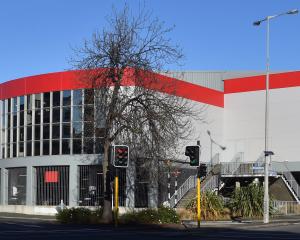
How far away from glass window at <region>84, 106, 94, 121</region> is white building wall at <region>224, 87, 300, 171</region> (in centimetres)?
2033

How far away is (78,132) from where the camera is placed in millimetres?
43219

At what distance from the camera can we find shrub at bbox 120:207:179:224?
95.1 feet

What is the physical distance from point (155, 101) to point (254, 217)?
11.4m

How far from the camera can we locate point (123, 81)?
31781 millimetres

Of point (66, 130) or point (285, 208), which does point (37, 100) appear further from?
point (285, 208)

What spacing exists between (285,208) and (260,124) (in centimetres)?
1237

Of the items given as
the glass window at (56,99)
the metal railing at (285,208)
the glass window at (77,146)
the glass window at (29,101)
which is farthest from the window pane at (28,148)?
the metal railing at (285,208)

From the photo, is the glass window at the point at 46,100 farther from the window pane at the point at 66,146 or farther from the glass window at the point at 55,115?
the window pane at the point at 66,146

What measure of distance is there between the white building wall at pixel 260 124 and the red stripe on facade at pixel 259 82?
390 millimetres

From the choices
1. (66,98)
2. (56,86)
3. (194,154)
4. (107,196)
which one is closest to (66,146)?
(66,98)

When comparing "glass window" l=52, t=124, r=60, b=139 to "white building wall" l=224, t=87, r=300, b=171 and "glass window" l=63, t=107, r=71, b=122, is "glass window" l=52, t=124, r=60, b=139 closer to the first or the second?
"glass window" l=63, t=107, r=71, b=122

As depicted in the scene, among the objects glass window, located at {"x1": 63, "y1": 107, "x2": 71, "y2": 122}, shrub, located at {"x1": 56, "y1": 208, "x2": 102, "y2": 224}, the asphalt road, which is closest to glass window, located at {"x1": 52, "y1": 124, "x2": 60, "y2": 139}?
glass window, located at {"x1": 63, "y1": 107, "x2": 71, "y2": 122}

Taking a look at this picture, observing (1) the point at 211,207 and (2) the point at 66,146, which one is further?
(2) the point at 66,146

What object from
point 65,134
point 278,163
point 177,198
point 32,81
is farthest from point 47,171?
point 278,163
